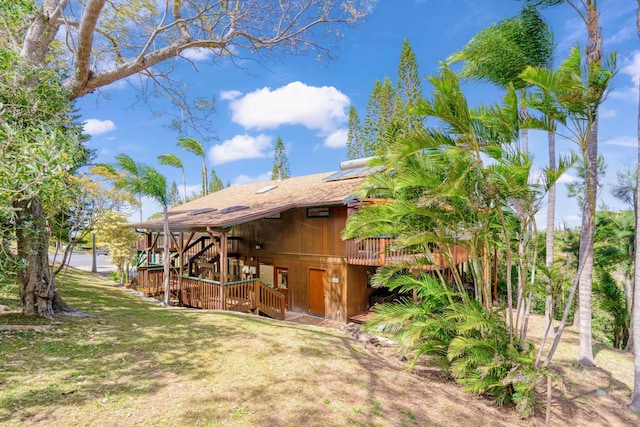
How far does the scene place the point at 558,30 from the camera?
28.1 ft

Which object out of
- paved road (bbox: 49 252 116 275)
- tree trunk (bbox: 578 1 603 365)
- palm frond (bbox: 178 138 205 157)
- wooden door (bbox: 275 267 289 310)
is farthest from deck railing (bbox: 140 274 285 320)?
paved road (bbox: 49 252 116 275)

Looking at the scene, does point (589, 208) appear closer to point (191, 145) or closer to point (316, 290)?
point (316, 290)

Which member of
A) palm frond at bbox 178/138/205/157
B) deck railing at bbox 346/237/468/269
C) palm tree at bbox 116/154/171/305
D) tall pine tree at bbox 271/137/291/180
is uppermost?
tall pine tree at bbox 271/137/291/180

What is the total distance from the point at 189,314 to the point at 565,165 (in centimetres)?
886

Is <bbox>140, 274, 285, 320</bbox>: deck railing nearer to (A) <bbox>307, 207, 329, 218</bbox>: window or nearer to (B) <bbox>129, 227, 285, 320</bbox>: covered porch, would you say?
(B) <bbox>129, 227, 285, 320</bbox>: covered porch

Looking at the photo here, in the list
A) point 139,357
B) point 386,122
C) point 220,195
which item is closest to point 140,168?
point 139,357

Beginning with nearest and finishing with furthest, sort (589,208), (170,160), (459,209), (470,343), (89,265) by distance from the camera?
(470,343) < (459,209) < (589,208) < (170,160) < (89,265)

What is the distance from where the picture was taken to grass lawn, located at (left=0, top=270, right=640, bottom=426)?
355cm

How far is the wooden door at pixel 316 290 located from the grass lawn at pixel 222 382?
4.68 metres

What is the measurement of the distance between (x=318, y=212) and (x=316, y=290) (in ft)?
10.1

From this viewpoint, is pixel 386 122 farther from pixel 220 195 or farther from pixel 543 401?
pixel 543 401

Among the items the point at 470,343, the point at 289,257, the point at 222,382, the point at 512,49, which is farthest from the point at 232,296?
the point at 512,49

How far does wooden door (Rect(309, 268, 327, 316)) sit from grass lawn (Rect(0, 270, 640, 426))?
15.4 ft

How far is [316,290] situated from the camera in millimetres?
12250
